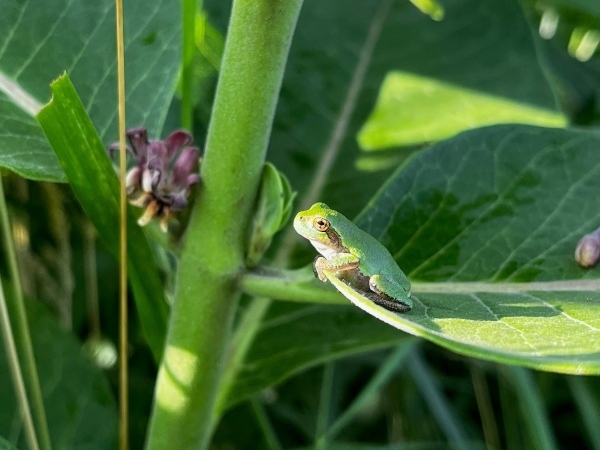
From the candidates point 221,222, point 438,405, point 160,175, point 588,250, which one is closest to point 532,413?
point 438,405

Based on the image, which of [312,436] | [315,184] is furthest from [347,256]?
[312,436]

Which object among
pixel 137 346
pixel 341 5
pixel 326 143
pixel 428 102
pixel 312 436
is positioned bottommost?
pixel 312 436

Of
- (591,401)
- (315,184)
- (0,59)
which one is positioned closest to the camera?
(0,59)

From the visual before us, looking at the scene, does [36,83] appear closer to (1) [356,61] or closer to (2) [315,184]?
(2) [315,184]

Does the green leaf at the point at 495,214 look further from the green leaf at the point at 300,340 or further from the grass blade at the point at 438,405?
the grass blade at the point at 438,405

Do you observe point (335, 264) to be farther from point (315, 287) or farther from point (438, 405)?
point (438, 405)

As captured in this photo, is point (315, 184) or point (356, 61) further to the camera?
point (356, 61)

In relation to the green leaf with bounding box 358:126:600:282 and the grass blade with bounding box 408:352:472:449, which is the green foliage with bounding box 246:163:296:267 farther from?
the grass blade with bounding box 408:352:472:449

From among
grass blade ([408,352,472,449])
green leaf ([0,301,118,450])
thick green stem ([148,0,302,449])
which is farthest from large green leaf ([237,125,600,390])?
grass blade ([408,352,472,449])
